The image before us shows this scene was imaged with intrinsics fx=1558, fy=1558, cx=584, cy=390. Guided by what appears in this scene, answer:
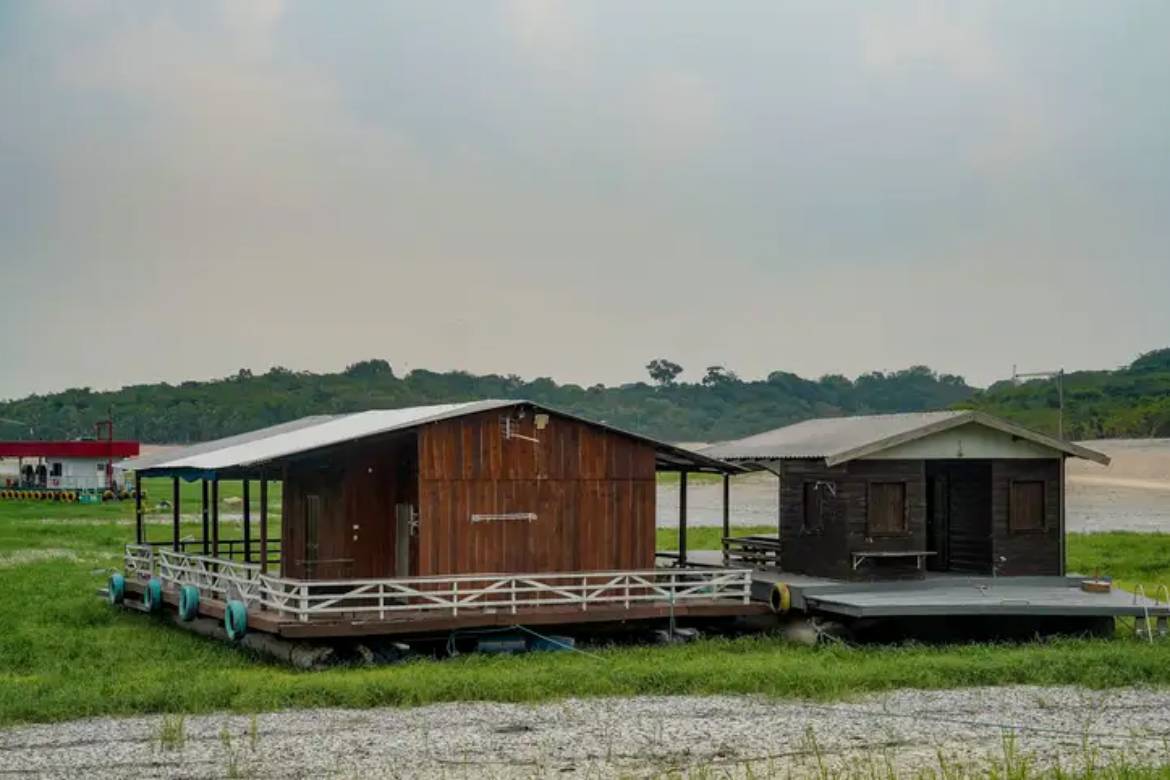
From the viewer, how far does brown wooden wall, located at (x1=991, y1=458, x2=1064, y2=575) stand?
28375mm

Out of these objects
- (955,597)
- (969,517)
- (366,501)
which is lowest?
(955,597)

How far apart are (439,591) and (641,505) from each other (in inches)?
163

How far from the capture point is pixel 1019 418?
102m

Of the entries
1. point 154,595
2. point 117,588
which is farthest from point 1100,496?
point 154,595

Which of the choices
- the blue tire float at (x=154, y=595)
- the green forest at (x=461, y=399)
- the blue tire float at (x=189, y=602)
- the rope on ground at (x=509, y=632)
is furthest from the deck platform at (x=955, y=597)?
the green forest at (x=461, y=399)

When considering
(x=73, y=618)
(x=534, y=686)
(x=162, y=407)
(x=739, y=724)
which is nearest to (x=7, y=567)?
(x=73, y=618)

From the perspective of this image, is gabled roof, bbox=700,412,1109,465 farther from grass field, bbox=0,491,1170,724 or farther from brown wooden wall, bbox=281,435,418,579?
brown wooden wall, bbox=281,435,418,579

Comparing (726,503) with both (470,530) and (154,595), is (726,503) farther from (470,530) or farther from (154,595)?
(154,595)

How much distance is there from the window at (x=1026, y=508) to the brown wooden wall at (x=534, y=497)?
271 inches

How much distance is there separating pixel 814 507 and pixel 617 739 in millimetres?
11379

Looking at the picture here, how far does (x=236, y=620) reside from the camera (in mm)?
23859

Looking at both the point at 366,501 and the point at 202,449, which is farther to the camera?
the point at 202,449

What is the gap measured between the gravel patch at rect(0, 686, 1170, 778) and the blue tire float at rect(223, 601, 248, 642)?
178 inches

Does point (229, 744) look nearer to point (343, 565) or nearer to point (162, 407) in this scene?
point (343, 565)
